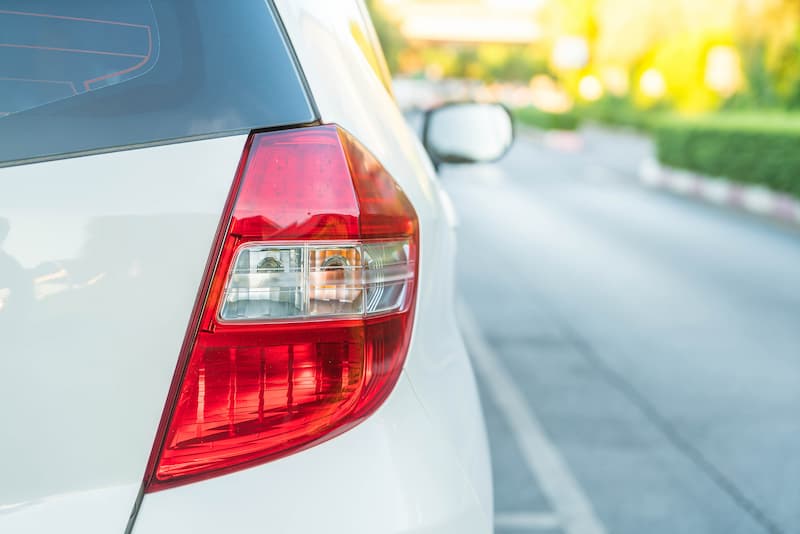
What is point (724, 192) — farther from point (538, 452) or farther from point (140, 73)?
point (140, 73)

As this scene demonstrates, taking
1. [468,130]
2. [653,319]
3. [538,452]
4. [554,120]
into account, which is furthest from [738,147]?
[554,120]

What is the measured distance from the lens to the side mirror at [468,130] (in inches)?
119

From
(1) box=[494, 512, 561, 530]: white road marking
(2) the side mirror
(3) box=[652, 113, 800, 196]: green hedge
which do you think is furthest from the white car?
(3) box=[652, 113, 800, 196]: green hedge

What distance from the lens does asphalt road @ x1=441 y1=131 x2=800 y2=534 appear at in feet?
12.0

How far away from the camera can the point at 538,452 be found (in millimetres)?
4109

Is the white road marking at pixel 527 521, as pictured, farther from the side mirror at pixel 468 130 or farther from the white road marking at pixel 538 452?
the side mirror at pixel 468 130

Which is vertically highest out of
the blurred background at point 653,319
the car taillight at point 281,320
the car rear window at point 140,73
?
the car rear window at point 140,73

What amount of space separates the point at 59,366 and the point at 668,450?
135 inches

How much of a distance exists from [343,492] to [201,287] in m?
0.33

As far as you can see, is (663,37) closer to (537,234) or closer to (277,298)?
(537,234)

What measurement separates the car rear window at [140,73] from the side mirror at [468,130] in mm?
1673

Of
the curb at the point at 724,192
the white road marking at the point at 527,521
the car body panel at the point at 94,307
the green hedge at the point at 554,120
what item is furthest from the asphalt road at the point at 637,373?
the green hedge at the point at 554,120

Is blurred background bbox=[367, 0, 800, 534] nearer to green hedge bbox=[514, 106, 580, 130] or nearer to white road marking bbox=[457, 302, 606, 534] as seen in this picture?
white road marking bbox=[457, 302, 606, 534]

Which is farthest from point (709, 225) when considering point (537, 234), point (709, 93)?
point (709, 93)
